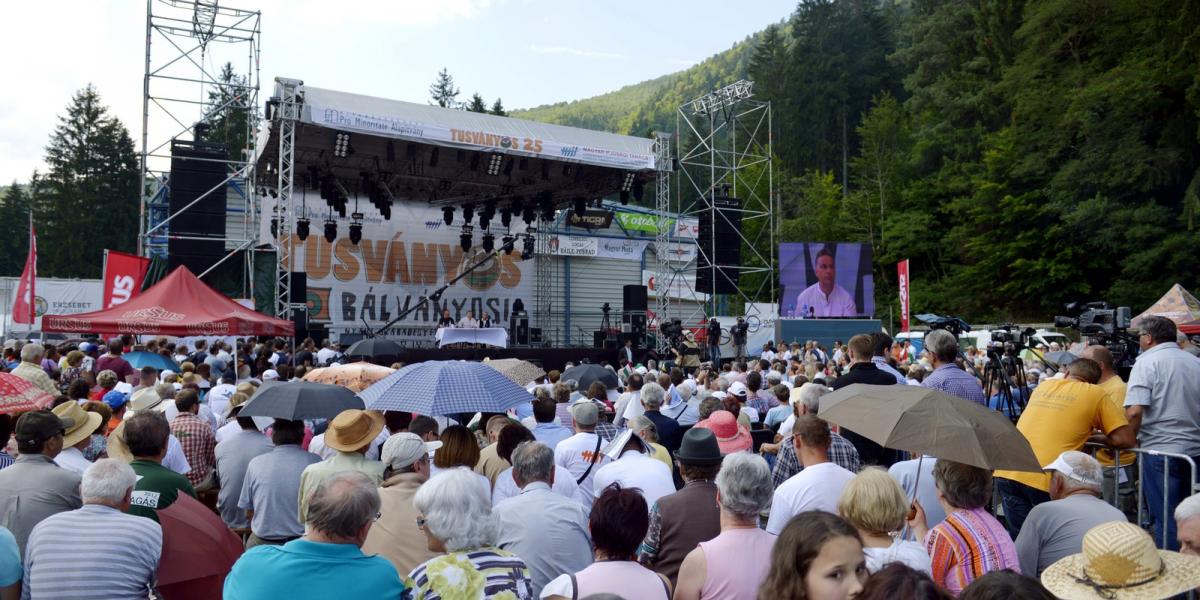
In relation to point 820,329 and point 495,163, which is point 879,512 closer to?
point 495,163

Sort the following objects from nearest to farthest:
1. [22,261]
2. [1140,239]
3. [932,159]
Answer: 1. [1140,239]
2. [932,159]
3. [22,261]

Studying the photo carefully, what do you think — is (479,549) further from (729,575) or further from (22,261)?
(22,261)

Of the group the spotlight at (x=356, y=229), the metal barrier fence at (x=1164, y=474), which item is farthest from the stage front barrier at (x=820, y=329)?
the metal barrier fence at (x=1164, y=474)

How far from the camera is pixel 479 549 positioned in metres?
2.63

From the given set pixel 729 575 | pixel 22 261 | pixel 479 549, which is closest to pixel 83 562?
pixel 479 549

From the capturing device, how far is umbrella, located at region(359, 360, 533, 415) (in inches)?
197

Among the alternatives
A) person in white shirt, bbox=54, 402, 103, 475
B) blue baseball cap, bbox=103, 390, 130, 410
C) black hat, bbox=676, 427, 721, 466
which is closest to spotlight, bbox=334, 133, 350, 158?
blue baseball cap, bbox=103, 390, 130, 410

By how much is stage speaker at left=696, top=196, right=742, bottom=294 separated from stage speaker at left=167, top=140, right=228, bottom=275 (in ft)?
41.1

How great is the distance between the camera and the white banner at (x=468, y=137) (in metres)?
16.9

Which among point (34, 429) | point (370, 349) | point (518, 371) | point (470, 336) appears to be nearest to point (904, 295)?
point (470, 336)

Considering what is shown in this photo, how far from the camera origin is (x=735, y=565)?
2869 mm

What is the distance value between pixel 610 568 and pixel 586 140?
17.9 m

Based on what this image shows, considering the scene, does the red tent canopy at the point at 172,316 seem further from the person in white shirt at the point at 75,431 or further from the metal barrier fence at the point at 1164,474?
the metal barrier fence at the point at 1164,474

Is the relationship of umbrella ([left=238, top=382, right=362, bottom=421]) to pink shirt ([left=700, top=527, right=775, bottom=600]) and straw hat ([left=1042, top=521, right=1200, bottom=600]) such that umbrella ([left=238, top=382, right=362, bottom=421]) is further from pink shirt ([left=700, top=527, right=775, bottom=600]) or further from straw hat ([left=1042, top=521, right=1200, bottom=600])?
straw hat ([left=1042, top=521, right=1200, bottom=600])
